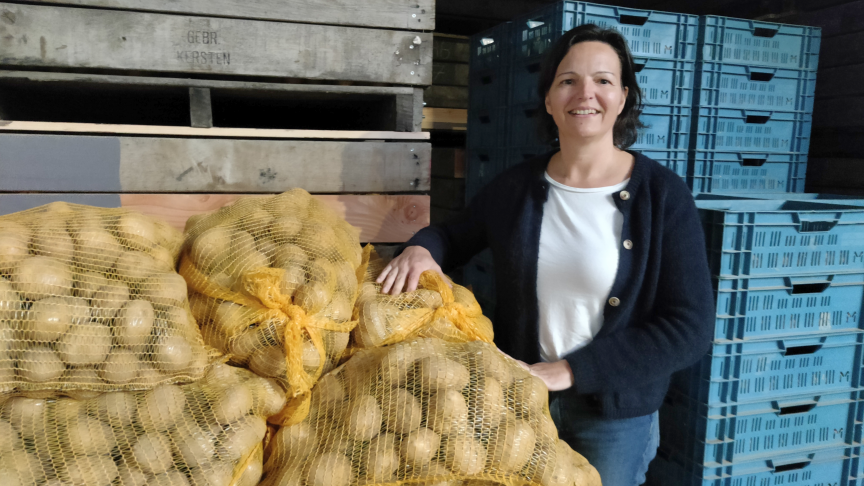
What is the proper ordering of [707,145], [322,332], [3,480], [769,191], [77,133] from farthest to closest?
1. [769,191]
2. [707,145]
3. [77,133]
4. [322,332]
5. [3,480]

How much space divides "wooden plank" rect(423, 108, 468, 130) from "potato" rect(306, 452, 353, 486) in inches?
116

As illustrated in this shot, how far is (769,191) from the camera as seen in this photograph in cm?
329

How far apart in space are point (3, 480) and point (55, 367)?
0.69 feet

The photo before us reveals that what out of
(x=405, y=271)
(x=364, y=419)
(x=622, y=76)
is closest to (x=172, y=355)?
(x=364, y=419)

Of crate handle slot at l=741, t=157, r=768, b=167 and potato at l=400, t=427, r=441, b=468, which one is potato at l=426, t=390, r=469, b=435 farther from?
crate handle slot at l=741, t=157, r=768, b=167

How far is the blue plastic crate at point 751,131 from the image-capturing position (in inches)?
119

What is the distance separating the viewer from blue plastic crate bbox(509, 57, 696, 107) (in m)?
2.86

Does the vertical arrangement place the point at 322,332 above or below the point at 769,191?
below

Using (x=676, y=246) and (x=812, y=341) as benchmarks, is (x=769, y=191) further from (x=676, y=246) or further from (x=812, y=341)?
(x=676, y=246)

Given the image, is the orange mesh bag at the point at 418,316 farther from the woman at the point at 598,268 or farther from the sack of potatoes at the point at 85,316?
the sack of potatoes at the point at 85,316

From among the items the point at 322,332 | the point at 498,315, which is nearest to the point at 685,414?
the point at 498,315

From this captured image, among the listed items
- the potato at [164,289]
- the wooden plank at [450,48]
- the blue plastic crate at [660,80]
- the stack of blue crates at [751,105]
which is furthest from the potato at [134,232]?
the wooden plank at [450,48]

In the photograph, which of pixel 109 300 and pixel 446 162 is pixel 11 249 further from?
pixel 446 162

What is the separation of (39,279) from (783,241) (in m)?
2.40
